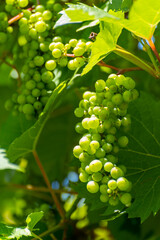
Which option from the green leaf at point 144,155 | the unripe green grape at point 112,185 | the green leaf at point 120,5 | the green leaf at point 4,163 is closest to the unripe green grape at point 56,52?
the green leaf at point 120,5

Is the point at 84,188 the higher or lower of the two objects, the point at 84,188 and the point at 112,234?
the higher

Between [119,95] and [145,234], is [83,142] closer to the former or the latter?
[119,95]

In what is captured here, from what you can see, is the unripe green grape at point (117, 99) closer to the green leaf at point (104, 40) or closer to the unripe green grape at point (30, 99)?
the green leaf at point (104, 40)

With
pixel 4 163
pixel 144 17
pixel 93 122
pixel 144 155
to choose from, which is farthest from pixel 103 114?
pixel 4 163

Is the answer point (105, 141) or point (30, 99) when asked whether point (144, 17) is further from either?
point (30, 99)

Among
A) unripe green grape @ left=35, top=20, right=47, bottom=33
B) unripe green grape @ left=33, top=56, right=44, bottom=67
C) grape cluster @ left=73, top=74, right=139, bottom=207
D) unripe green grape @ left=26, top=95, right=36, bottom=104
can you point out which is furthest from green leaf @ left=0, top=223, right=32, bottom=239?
unripe green grape @ left=35, top=20, right=47, bottom=33

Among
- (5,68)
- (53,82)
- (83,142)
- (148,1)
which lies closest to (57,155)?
(5,68)
